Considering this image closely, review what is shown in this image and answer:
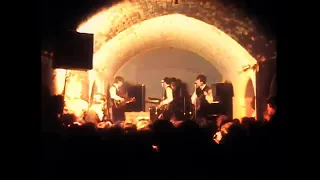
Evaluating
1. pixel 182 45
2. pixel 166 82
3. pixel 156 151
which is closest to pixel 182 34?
pixel 182 45

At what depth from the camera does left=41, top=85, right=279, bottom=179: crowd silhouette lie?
5711mm

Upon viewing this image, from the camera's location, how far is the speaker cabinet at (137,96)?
35.7 feet

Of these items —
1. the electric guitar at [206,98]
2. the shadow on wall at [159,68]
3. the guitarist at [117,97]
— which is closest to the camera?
the electric guitar at [206,98]

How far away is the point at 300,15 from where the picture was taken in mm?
5746

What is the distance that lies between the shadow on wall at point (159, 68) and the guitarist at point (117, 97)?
0.15 metres

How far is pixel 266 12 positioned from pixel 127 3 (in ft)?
5.75

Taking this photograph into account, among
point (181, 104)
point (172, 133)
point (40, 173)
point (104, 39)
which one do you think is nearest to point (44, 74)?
point (40, 173)

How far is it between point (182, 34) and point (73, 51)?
11.8 feet

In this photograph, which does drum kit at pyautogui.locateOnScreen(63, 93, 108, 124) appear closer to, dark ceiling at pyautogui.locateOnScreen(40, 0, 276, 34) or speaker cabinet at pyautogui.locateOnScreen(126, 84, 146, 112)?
speaker cabinet at pyautogui.locateOnScreen(126, 84, 146, 112)

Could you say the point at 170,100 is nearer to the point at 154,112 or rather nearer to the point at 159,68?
the point at 154,112

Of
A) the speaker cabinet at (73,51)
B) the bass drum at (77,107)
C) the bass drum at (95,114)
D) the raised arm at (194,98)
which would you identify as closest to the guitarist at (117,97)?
Result: the bass drum at (95,114)

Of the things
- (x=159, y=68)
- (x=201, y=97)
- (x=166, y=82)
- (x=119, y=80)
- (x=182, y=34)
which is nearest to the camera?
(x=182, y=34)

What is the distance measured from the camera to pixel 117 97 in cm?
1065

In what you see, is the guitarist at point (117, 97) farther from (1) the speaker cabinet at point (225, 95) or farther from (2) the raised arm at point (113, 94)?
(1) the speaker cabinet at point (225, 95)
